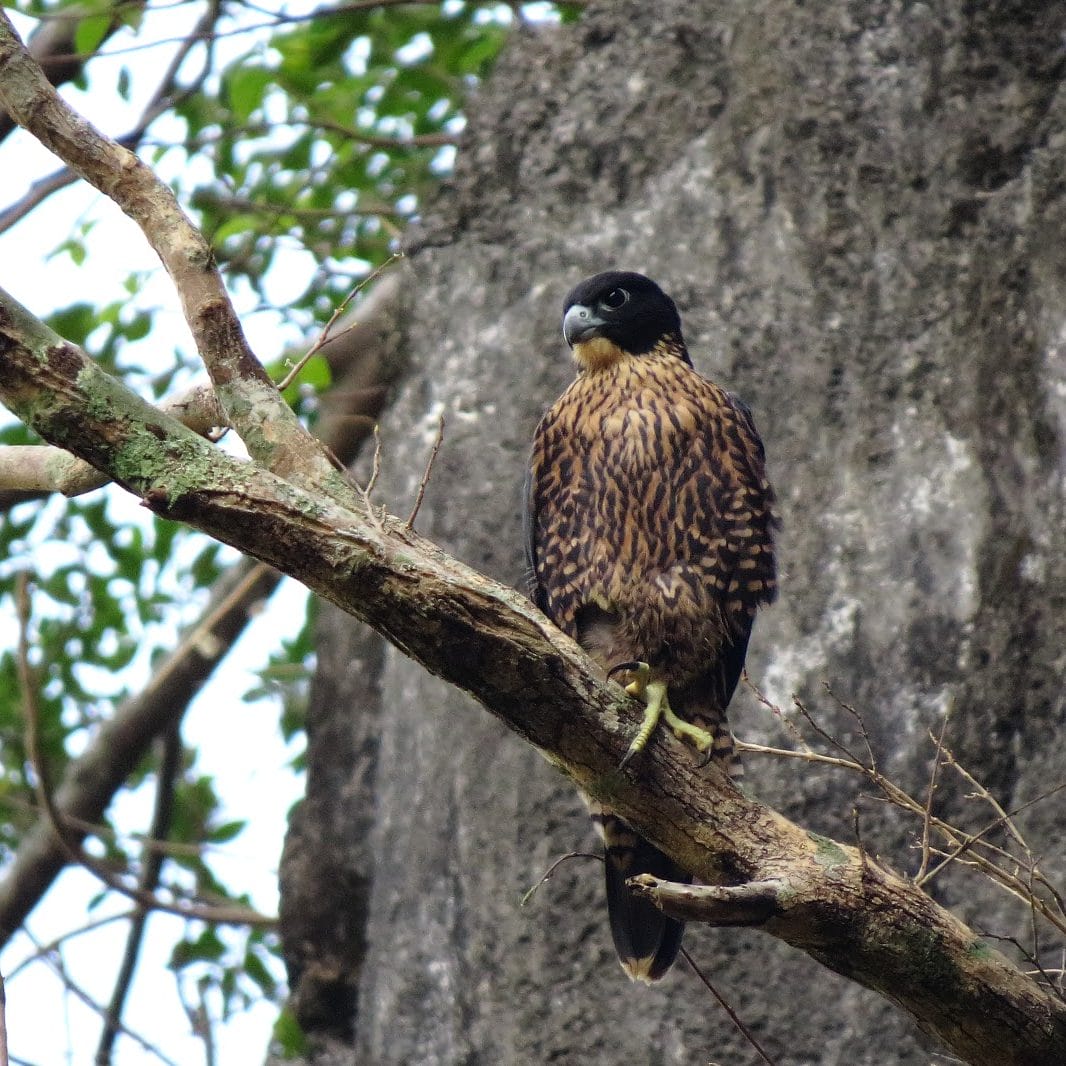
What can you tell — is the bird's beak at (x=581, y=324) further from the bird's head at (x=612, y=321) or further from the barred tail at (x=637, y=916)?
the barred tail at (x=637, y=916)

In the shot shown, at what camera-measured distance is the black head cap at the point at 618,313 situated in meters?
→ 3.43

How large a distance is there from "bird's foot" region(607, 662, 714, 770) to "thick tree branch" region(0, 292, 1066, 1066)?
24mm

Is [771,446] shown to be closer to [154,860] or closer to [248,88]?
[248,88]

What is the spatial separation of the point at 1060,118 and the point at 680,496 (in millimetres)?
1706

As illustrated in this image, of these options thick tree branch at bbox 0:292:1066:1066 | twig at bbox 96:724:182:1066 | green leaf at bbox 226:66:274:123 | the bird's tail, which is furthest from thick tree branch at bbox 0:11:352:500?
twig at bbox 96:724:182:1066

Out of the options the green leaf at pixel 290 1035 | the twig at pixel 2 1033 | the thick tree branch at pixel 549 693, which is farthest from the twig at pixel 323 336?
the green leaf at pixel 290 1035

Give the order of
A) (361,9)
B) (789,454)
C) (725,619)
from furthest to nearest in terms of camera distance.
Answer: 1. (361,9)
2. (789,454)
3. (725,619)

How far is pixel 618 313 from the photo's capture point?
11.3 ft

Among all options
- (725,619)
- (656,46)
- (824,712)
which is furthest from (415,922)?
(656,46)

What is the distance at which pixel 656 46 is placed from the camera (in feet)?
14.9

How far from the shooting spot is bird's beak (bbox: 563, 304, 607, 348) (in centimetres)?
342

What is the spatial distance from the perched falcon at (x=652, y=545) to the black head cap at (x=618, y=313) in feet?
0.31

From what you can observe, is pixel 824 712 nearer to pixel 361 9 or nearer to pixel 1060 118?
pixel 1060 118

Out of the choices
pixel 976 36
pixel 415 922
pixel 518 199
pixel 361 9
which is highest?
pixel 976 36
